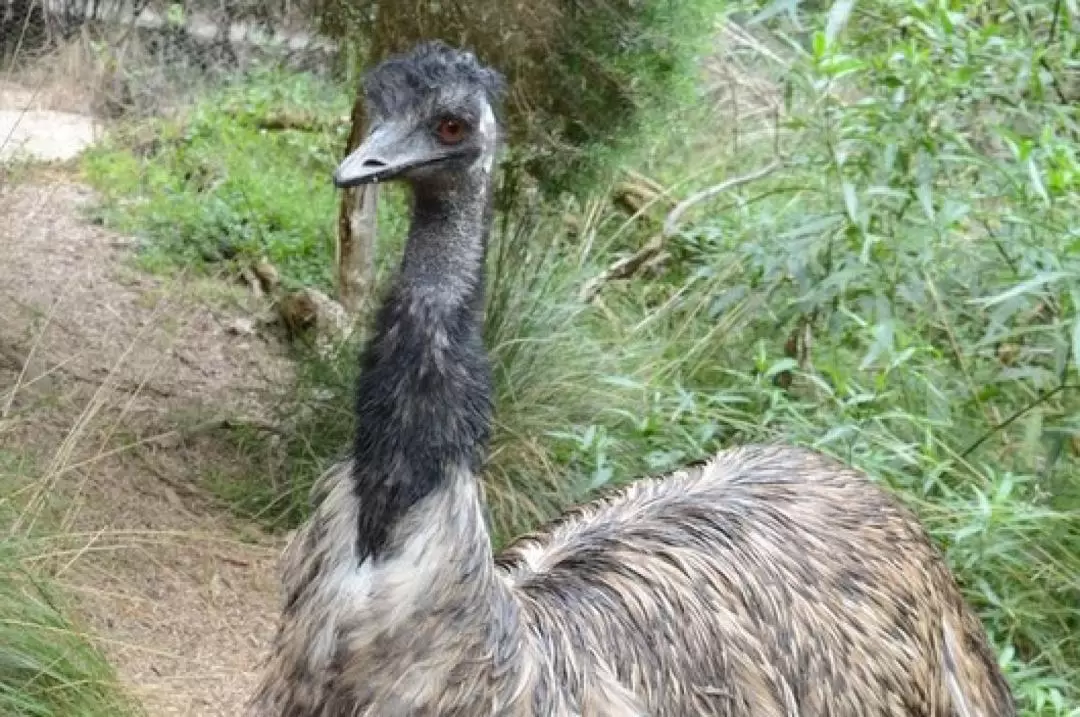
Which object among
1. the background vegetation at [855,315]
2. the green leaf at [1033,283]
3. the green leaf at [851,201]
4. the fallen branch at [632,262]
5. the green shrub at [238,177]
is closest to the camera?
the green leaf at [1033,283]

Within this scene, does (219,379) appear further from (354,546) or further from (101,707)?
(354,546)

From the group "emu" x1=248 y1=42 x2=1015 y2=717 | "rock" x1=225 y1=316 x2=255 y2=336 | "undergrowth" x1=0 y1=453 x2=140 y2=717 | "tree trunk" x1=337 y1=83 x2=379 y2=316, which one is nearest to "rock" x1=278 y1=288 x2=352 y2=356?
"tree trunk" x1=337 y1=83 x2=379 y2=316

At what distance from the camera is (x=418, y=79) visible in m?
2.86

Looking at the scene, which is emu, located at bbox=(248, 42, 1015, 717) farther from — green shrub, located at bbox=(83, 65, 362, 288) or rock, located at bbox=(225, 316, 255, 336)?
green shrub, located at bbox=(83, 65, 362, 288)

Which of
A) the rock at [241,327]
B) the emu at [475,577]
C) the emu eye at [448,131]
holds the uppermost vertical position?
the emu eye at [448,131]

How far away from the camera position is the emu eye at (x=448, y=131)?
9.46ft

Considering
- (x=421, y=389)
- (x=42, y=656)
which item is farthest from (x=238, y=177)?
(x=421, y=389)

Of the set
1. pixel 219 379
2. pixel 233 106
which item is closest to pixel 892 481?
pixel 219 379

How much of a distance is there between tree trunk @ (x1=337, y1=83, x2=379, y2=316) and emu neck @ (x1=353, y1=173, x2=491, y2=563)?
3.36 m

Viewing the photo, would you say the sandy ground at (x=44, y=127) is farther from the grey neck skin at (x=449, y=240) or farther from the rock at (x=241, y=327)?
the grey neck skin at (x=449, y=240)

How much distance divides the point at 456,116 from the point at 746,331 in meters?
3.21

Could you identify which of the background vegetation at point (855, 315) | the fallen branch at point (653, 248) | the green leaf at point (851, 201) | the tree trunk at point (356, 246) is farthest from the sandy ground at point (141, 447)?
the green leaf at point (851, 201)

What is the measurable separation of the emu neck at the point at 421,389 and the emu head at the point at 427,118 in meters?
0.09

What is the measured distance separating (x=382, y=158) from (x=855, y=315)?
2.52 metres
